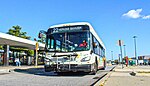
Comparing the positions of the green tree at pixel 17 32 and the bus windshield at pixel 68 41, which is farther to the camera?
the green tree at pixel 17 32

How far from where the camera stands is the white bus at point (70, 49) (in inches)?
602

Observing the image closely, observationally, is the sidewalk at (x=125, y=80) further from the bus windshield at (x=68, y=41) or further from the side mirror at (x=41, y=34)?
the side mirror at (x=41, y=34)

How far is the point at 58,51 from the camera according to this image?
1575 cm

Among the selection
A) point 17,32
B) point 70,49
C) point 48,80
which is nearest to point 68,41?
point 70,49

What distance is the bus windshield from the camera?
15.5m

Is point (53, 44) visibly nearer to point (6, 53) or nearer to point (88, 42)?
point (88, 42)

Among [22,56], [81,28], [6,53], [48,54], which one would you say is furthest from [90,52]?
[22,56]

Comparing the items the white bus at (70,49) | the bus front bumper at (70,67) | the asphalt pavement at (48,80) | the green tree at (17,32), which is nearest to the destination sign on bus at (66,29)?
the white bus at (70,49)

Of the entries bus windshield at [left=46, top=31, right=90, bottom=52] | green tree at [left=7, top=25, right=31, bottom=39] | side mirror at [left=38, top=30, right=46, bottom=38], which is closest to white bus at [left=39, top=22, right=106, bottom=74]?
bus windshield at [left=46, top=31, right=90, bottom=52]

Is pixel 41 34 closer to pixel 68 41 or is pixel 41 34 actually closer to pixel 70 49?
pixel 68 41

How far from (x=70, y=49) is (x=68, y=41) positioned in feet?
1.94

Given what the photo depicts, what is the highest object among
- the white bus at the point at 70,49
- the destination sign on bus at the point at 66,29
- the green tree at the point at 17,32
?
the green tree at the point at 17,32

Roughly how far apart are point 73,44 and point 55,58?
1472 millimetres

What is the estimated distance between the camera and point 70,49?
15.6 m
